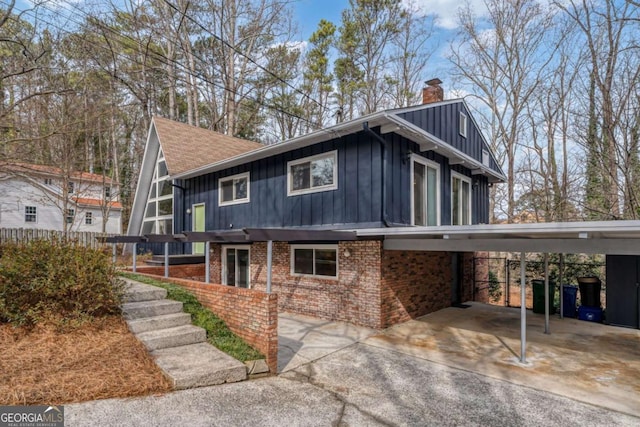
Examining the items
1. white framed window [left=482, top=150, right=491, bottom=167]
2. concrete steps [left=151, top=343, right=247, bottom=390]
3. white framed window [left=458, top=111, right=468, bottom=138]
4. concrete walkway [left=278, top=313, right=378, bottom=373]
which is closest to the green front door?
concrete walkway [left=278, top=313, right=378, bottom=373]

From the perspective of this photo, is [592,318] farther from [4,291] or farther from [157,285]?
[4,291]

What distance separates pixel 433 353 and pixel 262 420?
3487 millimetres

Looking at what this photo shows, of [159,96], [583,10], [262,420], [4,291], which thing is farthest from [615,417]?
Answer: [159,96]

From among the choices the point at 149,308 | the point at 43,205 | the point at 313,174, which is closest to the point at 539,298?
the point at 313,174

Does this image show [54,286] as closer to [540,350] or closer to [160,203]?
[540,350]

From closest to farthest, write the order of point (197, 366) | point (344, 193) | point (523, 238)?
point (197, 366), point (523, 238), point (344, 193)

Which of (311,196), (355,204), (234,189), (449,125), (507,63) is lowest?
(355,204)

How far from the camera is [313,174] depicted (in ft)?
28.2

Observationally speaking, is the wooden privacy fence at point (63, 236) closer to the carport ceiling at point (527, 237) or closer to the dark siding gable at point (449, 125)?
the carport ceiling at point (527, 237)

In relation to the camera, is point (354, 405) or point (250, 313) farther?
point (250, 313)

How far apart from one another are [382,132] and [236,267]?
6297mm

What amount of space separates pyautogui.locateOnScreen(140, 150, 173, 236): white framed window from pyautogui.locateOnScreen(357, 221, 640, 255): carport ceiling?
364 inches

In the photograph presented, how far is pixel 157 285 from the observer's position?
6871mm

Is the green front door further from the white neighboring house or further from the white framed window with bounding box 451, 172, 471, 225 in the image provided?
the white neighboring house
